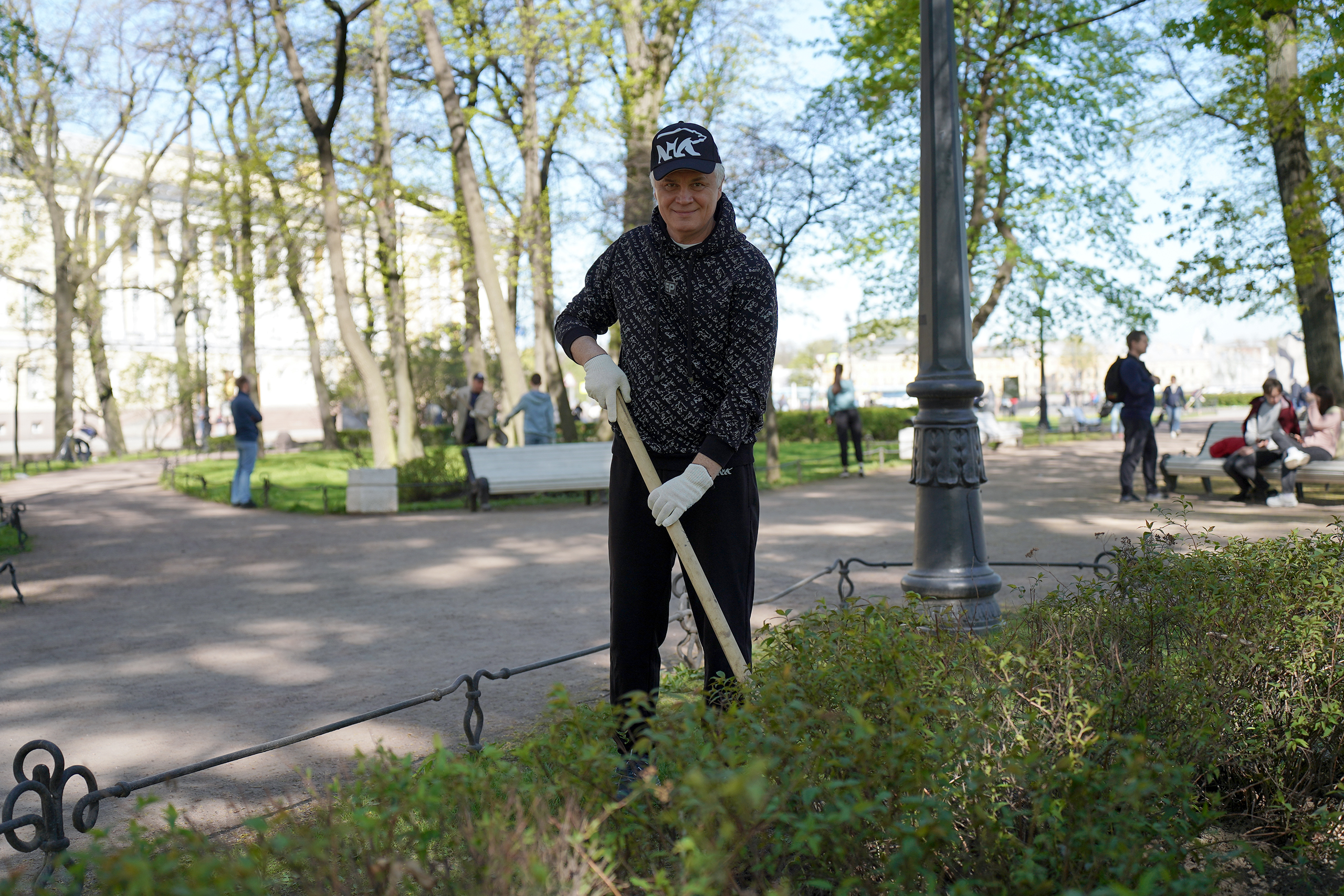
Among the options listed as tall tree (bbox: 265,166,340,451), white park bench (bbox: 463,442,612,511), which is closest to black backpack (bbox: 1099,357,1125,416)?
white park bench (bbox: 463,442,612,511)

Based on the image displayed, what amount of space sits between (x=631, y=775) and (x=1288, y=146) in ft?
47.6

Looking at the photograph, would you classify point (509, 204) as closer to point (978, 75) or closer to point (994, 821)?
point (978, 75)

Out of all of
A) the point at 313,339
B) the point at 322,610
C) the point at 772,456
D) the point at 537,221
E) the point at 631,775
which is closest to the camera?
the point at 631,775

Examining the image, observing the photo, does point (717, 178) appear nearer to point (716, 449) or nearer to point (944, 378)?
point (716, 449)

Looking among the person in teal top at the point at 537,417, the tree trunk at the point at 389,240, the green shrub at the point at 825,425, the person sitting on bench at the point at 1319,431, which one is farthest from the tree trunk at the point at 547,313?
the green shrub at the point at 825,425

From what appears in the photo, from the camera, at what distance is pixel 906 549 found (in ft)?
30.9

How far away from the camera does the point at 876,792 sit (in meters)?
2.21

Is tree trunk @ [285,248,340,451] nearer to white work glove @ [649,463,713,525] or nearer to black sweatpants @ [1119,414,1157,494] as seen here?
black sweatpants @ [1119,414,1157,494]

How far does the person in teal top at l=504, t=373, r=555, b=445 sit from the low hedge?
12.3 m

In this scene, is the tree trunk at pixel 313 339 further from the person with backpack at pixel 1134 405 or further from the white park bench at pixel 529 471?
the person with backpack at pixel 1134 405

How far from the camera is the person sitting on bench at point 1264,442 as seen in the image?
12047 mm

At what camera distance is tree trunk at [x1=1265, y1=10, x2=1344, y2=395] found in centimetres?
1217

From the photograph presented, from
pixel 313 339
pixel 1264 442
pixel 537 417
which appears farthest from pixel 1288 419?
pixel 313 339

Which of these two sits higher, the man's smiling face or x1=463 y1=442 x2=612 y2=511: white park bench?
the man's smiling face
